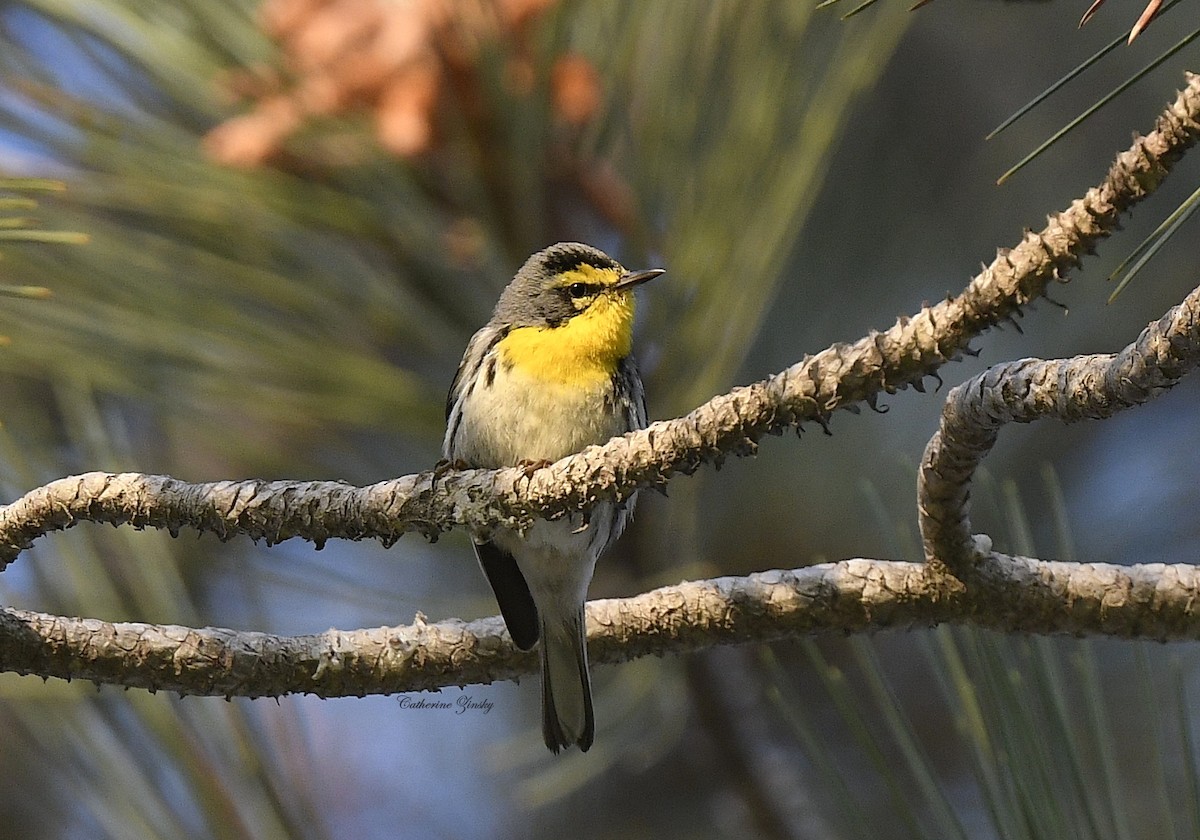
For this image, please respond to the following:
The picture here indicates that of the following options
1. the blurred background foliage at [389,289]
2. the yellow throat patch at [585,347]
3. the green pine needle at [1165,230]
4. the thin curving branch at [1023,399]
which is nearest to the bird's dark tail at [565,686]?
the blurred background foliage at [389,289]

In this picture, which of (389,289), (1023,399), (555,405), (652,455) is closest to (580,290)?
(555,405)

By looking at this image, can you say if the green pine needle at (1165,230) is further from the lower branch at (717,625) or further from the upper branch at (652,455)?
the lower branch at (717,625)

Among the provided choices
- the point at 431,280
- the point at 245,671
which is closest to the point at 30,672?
the point at 245,671

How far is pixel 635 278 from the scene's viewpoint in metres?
1.69

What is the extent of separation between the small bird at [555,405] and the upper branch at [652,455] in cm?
55

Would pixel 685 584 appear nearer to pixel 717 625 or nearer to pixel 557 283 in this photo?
pixel 717 625

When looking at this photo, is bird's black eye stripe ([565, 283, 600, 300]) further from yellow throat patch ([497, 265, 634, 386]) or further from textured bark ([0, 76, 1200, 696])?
textured bark ([0, 76, 1200, 696])

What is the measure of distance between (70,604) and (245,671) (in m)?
0.61

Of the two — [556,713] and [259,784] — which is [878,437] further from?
[259,784]

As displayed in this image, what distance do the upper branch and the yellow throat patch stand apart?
62 centimetres

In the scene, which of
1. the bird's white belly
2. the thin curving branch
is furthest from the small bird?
the thin curving branch

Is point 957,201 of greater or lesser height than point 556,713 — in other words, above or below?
above

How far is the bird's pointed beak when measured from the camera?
164cm

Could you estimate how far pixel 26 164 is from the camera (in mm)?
1621
